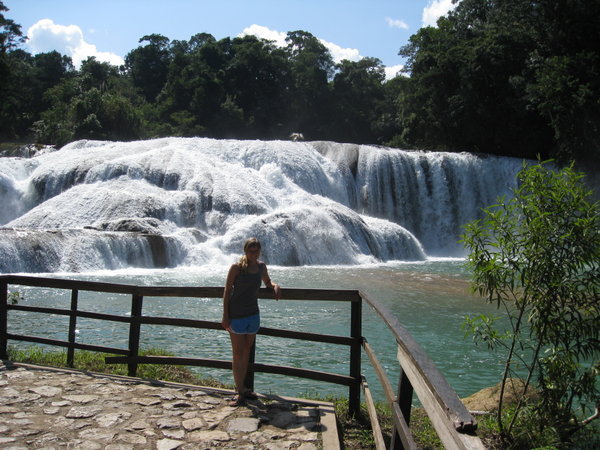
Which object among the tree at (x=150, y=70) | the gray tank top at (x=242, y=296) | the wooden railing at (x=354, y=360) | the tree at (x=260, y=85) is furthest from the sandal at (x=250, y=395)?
the tree at (x=150, y=70)

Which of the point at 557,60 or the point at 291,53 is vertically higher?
the point at 291,53

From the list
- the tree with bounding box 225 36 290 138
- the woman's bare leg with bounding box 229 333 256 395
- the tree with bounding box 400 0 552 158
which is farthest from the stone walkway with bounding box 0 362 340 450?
the tree with bounding box 225 36 290 138

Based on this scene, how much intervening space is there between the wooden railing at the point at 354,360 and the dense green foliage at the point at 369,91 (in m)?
31.7

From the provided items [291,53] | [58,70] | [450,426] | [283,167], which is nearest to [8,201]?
[283,167]

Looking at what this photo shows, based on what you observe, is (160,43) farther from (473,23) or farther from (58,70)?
(473,23)

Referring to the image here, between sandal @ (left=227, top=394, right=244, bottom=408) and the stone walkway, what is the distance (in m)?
0.07

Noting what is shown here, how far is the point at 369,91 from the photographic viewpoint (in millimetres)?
60656

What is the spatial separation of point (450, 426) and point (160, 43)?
7920cm

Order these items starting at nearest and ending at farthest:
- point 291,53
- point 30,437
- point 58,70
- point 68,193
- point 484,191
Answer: point 30,437, point 68,193, point 484,191, point 58,70, point 291,53

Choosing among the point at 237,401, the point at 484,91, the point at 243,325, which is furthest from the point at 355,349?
the point at 484,91

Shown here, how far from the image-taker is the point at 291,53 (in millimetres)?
73312

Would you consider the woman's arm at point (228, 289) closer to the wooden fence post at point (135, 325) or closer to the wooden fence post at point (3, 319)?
the wooden fence post at point (135, 325)

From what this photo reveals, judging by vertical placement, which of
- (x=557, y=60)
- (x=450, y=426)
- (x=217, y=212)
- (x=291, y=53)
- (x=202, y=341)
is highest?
(x=291, y=53)

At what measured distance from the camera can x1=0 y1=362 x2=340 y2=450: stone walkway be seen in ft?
12.8
